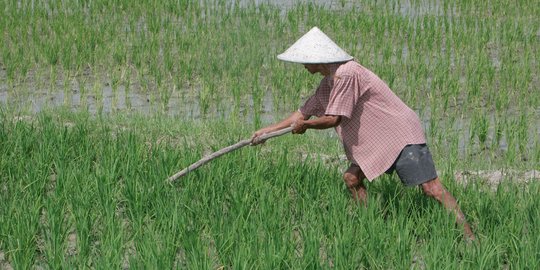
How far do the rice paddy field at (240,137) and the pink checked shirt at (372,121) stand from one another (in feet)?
0.58

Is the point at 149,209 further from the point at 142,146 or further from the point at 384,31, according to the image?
the point at 384,31

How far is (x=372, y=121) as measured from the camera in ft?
13.6

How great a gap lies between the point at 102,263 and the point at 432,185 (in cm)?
152

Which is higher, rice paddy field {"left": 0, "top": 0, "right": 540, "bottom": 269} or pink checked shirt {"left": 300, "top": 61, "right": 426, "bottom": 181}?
pink checked shirt {"left": 300, "top": 61, "right": 426, "bottom": 181}

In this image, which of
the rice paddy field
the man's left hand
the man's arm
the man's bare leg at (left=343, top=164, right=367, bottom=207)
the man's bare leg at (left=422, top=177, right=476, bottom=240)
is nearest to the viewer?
the rice paddy field

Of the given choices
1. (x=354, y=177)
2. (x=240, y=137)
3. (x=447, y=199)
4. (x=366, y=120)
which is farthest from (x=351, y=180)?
(x=240, y=137)

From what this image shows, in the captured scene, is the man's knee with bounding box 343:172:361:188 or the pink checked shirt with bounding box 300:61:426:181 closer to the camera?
the pink checked shirt with bounding box 300:61:426:181

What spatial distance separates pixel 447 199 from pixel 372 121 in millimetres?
465

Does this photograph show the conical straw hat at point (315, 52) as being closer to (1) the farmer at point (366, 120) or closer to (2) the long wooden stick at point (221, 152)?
(1) the farmer at point (366, 120)

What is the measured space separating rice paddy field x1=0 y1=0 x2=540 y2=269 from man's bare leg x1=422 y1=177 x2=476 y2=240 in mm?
40

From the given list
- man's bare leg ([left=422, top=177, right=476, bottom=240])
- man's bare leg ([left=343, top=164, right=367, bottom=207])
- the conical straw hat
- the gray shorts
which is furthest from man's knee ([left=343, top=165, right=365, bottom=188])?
the conical straw hat

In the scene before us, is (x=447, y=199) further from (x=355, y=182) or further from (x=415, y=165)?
(x=355, y=182)

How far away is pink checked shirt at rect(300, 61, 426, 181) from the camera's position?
13.3ft

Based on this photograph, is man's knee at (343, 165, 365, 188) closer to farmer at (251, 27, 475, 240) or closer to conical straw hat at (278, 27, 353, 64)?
farmer at (251, 27, 475, 240)
